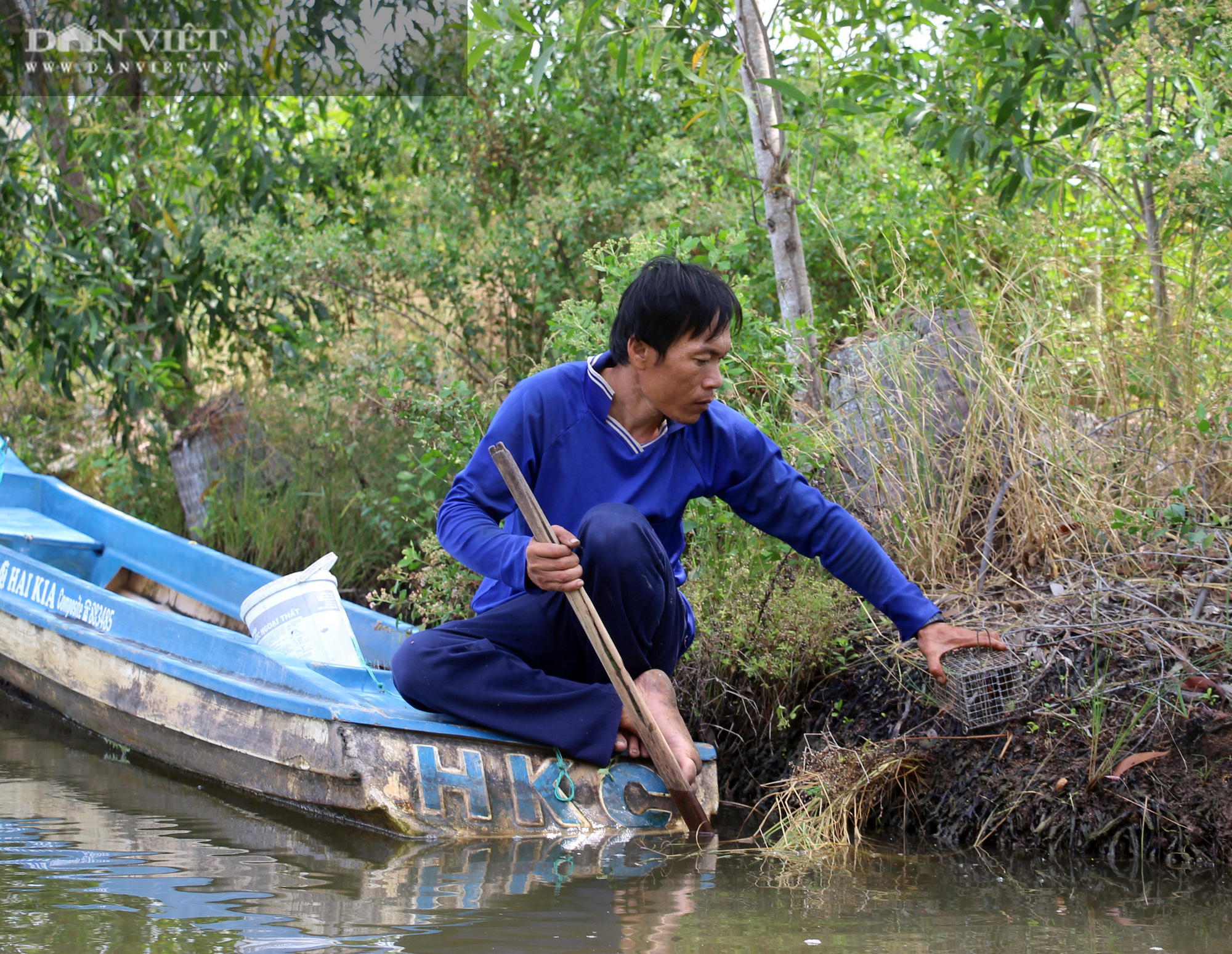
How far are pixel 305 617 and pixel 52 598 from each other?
3.88 feet

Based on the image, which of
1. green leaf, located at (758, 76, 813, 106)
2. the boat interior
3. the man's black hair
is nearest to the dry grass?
the man's black hair

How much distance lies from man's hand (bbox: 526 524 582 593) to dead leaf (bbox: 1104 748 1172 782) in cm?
136

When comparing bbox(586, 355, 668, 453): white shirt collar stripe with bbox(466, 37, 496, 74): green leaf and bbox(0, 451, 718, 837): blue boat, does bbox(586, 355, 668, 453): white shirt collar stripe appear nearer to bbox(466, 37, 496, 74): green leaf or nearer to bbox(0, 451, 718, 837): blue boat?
bbox(0, 451, 718, 837): blue boat

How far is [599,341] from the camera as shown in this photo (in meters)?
3.78

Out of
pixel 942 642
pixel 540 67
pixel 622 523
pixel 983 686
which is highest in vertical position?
pixel 540 67

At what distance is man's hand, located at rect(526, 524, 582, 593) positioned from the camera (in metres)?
2.57

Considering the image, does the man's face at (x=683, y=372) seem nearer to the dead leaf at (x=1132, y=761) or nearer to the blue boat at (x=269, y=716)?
the blue boat at (x=269, y=716)

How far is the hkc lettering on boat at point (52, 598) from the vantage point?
404cm

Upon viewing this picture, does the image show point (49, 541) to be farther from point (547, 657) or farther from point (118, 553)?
point (547, 657)

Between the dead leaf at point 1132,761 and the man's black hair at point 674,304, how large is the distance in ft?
4.61

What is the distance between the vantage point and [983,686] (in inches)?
114

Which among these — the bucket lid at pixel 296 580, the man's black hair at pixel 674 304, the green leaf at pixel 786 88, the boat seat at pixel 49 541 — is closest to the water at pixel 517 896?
the bucket lid at pixel 296 580

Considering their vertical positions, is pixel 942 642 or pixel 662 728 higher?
pixel 942 642

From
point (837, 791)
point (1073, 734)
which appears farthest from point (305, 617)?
point (1073, 734)
